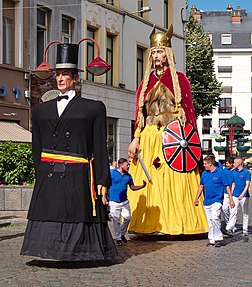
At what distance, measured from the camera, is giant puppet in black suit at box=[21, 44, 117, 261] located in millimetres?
8852

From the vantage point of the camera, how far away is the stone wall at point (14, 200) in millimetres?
16250

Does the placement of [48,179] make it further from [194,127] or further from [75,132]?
[194,127]

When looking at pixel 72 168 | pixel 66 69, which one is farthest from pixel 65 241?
pixel 66 69

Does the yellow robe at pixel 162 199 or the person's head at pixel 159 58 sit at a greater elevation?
the person's head at pixel 159 58

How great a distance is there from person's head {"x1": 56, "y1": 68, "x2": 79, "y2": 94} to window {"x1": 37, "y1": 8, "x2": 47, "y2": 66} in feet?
58.3

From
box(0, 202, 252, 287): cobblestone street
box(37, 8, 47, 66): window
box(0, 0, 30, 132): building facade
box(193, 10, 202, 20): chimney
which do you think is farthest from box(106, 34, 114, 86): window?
box(193, 10, 202, 20): chimney

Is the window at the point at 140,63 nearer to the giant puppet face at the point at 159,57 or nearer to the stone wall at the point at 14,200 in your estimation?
the stone wall at the point at 14,200

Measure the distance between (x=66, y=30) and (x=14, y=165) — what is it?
41.8 feet

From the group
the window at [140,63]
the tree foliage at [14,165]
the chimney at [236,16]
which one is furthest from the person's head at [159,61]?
the chimney at [236,16]

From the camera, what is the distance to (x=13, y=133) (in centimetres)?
2427

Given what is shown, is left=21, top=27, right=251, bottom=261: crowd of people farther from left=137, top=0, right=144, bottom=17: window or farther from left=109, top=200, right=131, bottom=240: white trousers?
left=137, top=0, right=144, bottom=17: window

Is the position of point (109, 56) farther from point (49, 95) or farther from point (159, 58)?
point (159, 58)

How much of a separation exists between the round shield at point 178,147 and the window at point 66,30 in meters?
16.4

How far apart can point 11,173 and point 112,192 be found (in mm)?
5340
